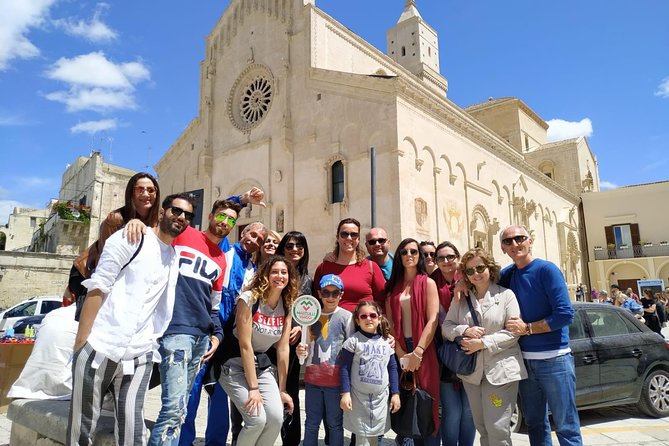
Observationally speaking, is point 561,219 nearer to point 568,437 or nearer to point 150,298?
point 568,437

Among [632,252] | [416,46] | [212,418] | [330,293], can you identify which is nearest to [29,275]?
[212,418]

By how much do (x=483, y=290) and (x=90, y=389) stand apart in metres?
3.00

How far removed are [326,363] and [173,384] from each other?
4.25ft

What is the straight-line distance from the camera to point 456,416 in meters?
3.85

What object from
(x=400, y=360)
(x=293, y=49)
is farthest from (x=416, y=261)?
(x=293, y=49)

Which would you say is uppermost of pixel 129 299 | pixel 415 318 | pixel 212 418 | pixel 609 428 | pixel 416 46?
pixel 416 46

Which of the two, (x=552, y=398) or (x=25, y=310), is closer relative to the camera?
(x=552, y=398)

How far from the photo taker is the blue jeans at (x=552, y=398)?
3480 millimetres

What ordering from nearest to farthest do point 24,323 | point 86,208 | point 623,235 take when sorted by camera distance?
point 24,323
point 623,235
point 86,208

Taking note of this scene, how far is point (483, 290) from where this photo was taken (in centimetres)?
378

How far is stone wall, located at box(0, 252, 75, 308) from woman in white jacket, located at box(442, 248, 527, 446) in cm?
2962

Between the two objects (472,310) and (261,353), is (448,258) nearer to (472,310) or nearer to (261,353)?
(472,310)

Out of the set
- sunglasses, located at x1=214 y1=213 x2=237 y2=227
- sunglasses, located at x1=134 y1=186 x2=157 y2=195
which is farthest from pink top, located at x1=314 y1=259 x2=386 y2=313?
sunglasses, located at x1=134 y1=186 x2=157 y2=195

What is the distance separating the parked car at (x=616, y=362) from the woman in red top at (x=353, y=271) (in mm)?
2583
